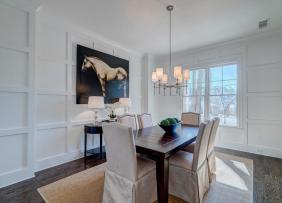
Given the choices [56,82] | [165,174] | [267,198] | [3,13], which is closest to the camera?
[165,174]

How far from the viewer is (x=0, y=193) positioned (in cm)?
206

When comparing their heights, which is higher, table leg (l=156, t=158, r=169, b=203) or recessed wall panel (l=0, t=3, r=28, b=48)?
recessed wall panel (l=0, t=3, r=28, b=48)

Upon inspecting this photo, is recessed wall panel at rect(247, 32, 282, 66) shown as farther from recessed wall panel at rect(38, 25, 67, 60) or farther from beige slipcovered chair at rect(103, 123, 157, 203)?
recessed wall panel at rect(38, 25, 67, 60)

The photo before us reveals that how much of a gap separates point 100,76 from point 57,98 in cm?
109

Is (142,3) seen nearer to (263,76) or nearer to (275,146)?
(263,76)

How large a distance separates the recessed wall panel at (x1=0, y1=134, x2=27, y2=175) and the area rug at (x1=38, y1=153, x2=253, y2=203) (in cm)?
60

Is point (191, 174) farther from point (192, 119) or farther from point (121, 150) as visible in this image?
point (192, 119)

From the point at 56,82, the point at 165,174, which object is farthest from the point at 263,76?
the point at 56,82

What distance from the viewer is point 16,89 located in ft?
7.73

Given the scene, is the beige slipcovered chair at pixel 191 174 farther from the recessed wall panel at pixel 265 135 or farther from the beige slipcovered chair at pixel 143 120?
the recessed wall panel at pixel 265 135

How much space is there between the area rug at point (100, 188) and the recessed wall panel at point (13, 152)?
1.97 feet

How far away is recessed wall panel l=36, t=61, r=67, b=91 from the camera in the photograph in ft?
9.18

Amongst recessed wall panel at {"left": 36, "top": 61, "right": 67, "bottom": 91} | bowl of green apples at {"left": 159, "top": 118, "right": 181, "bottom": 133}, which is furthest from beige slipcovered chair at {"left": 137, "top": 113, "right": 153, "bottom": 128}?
recessed wall panel at {"left": 36, "top": 61, "right": 67, "bottom": 91}

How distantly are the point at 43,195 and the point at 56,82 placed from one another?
1.92 m
